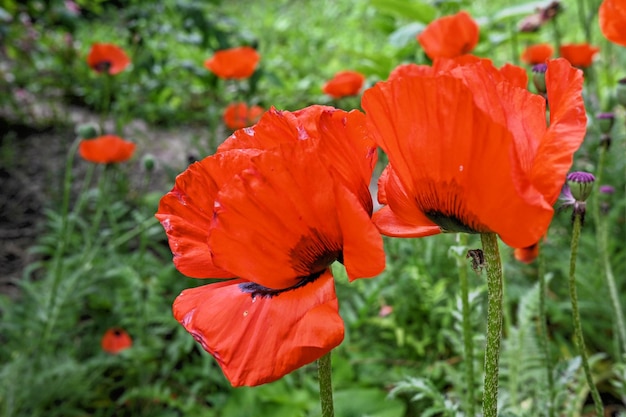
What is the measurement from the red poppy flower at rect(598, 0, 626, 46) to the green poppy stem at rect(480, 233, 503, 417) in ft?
1.68

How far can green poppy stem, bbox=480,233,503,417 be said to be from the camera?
0.47m

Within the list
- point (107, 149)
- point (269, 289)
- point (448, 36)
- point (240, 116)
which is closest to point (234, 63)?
point (240, 116)

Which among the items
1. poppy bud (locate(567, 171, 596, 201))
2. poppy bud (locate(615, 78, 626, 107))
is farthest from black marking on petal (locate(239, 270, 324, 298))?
poppy bud (locate(615, 78, 626, 107))

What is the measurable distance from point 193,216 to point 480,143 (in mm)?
277

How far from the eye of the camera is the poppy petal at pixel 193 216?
54 centimetres

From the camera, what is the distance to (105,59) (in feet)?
7.84

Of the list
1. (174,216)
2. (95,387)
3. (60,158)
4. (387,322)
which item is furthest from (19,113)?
(174,216)

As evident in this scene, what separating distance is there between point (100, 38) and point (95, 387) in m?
4.26

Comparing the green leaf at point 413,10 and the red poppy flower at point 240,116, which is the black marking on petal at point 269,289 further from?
the green leaf at point 413,10

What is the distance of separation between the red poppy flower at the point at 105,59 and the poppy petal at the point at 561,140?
2228mm

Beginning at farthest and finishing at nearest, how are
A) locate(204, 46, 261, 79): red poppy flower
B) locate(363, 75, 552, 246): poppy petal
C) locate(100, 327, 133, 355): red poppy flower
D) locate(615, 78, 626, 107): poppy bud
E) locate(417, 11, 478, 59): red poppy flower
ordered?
locate(204, 46, 261, 79): red poppy flower → locate(100, 327, 133, 355): red poppy flower → locate(417, 11, 478, 59): red poppy flower → locate(615, 78, 626, 107): poppy bud → locate(363, 75, 552, 246): poppy petal

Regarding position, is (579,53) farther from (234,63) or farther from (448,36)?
(234,63)

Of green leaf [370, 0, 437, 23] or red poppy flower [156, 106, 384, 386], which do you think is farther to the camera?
green leaf [370, 0, 437, 23]

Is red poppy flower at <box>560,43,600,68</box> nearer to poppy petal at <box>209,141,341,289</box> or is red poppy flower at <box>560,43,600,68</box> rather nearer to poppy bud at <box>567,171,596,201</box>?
poppy bud at <box>567,171,596,201</box>
